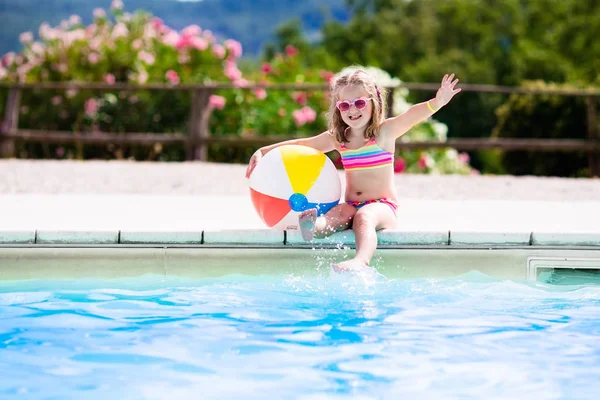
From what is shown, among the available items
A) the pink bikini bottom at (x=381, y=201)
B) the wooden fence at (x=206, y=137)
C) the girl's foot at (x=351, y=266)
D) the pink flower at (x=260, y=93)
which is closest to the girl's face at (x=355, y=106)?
the pink bikini bottom at (x=381, y=201)

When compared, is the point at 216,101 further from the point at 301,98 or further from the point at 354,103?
the point at 354,103

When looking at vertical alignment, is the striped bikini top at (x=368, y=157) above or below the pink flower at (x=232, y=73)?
below

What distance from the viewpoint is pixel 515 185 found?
933cm

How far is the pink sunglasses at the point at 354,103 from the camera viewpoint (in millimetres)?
4883

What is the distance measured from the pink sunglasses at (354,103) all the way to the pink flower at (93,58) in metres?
9.24

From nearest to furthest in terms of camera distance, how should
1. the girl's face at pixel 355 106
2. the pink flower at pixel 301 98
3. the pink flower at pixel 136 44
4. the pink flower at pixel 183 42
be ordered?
1. the girl's face at pixel 355 106
2. the pink flower at pixel 301 98
3. the pink flower at pixel 183 42
4. the pink flower at pixel 136 44

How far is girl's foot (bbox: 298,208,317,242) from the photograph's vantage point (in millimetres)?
4555

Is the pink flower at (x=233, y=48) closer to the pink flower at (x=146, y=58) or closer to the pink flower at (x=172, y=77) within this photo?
the pink flower at (x=172, y=77)

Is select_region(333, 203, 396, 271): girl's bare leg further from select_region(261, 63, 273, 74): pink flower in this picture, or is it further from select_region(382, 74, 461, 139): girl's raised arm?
select_region(261, 63, 273, 74): pink flower

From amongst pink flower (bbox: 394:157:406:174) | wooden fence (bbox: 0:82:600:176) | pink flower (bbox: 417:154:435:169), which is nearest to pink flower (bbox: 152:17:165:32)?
wooden fence (bbox: 0:82:600:176)

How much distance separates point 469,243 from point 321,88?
706cm

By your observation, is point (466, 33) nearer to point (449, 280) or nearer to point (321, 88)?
point (321, 88)

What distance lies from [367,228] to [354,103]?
2.48 feet

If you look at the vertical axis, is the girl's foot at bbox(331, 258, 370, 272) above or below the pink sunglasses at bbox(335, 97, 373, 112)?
below
